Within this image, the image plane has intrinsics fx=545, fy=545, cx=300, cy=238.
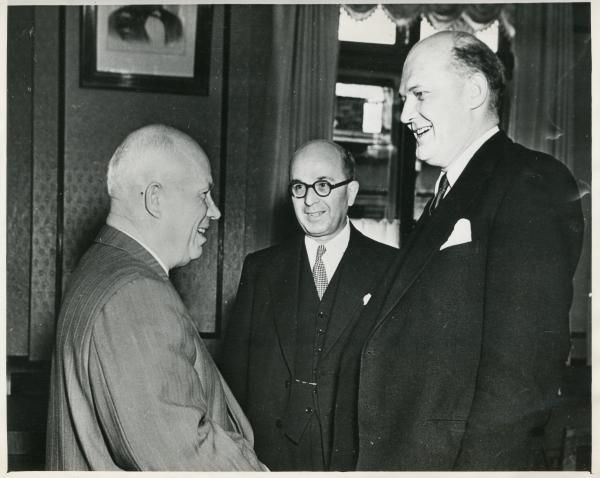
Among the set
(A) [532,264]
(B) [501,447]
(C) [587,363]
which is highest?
(A) [532,264]

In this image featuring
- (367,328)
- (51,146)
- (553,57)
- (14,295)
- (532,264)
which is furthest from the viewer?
(51,146)

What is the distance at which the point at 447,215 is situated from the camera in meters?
1.56

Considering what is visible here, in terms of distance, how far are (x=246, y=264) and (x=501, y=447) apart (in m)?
1.13

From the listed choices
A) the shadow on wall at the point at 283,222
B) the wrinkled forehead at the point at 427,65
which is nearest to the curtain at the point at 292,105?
the shadow on wall at the point at 283,222

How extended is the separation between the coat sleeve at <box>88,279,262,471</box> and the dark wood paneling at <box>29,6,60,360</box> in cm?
96

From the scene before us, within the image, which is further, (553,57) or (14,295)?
(14,295)

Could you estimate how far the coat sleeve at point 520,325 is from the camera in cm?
136

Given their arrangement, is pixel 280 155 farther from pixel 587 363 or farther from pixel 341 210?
pixel 587 363

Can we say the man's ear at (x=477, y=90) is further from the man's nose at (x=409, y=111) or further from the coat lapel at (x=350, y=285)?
the coat lapel at (x=350, y=285)

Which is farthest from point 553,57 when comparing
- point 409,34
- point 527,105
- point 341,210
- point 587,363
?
point 587,363

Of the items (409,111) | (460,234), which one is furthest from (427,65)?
(460,234)

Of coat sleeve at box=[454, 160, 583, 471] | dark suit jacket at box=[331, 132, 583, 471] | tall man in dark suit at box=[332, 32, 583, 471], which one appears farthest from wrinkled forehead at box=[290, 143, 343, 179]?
coat sleeve at box=[454, 160, 583, 471]

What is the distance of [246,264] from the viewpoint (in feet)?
7.04

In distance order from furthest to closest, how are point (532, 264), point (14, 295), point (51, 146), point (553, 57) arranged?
point (51, 146), point (14, 295), point (553, 57), point (532, 264)
